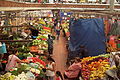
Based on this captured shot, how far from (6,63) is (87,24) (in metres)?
3.82

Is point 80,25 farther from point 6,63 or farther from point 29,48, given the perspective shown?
point 6,63

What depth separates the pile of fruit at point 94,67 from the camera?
618cm

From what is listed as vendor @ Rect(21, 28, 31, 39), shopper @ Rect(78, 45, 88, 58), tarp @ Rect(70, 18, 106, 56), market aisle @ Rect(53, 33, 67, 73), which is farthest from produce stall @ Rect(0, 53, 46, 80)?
market aisle @ Rect(53, 33, 67, 73)

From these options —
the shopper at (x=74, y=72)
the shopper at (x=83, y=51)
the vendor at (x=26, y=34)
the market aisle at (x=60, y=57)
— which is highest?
the vendor at (x=26, y=34)

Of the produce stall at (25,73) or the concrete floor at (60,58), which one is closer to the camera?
the produce stall at (25,73)

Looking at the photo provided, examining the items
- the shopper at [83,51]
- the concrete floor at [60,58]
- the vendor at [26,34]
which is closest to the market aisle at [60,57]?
the concrete floor at [60,58]

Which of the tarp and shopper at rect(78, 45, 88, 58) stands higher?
the tarp

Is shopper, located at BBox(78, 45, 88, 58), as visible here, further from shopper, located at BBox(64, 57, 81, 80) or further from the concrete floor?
the concrete floor

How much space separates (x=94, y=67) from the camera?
6.92 m

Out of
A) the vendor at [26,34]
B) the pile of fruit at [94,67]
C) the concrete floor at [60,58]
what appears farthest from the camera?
the concrete floor at [60,58]

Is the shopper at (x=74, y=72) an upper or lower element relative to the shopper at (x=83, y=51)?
lower

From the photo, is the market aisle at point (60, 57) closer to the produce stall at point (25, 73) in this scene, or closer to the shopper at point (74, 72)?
the shopper at point (74, 72)

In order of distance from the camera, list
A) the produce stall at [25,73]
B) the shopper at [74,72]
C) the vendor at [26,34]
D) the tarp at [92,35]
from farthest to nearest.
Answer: the vendor at [26,34]
the tarp at [92,35]
the shopper at [74,72]
the produce stall at [25,73]

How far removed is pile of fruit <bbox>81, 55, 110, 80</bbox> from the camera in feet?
20.3
